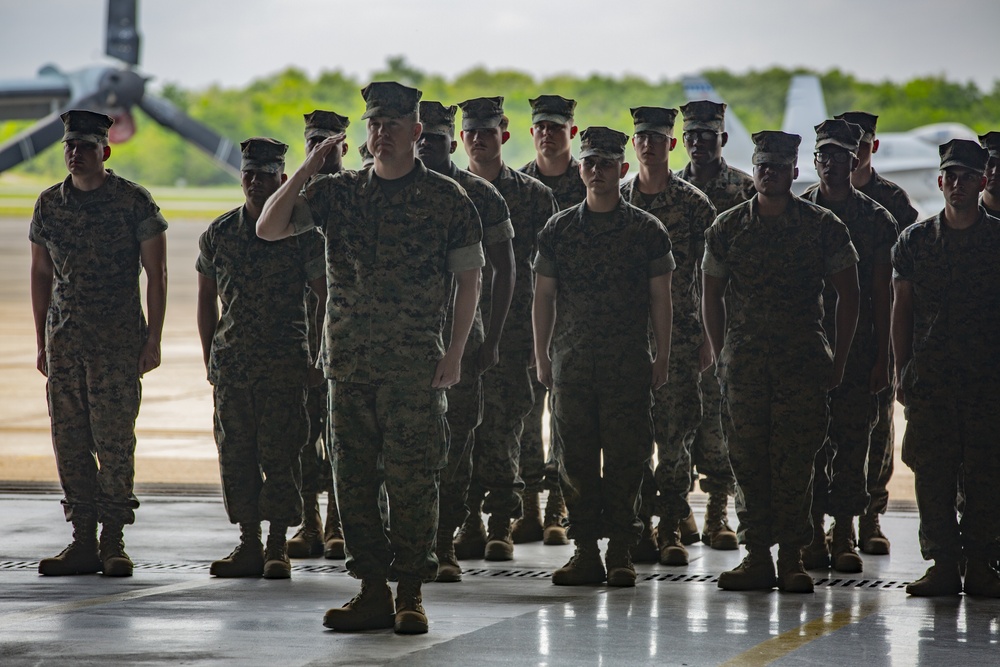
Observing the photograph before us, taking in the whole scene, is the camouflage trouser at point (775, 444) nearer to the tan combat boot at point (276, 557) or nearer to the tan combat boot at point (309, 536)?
the tan combat boot at point (276, 557)

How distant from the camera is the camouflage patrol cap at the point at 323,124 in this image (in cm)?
597

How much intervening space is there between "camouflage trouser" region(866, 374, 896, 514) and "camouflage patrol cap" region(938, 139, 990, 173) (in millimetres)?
1196

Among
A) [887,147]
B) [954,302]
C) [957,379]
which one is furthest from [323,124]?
[887,147]

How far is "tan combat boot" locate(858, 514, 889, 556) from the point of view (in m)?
6.00

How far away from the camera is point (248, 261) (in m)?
5.38

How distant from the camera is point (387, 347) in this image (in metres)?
4.25

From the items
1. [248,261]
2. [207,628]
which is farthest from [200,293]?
[207,628]

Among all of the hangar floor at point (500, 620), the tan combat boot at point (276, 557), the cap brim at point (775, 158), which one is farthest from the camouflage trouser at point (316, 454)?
the cap brim at point (775, 158)

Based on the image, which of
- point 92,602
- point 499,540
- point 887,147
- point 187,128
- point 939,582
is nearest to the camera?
point 92,602

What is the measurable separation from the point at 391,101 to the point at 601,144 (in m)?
1.19

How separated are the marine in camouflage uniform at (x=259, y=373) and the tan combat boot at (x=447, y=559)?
0.60 metres

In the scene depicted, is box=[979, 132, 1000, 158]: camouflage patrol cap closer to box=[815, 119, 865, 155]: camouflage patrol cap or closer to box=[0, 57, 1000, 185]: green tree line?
box=[815, 119, 865, 155]: camouflage patrol cap

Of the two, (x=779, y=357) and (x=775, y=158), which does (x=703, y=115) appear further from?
(x=779, y=357)

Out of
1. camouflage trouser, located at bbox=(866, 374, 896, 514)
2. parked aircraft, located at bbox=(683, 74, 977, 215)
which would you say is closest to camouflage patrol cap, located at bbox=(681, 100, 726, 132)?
camouflage trouser, located at bbox=(866, 374, 896, 514)
